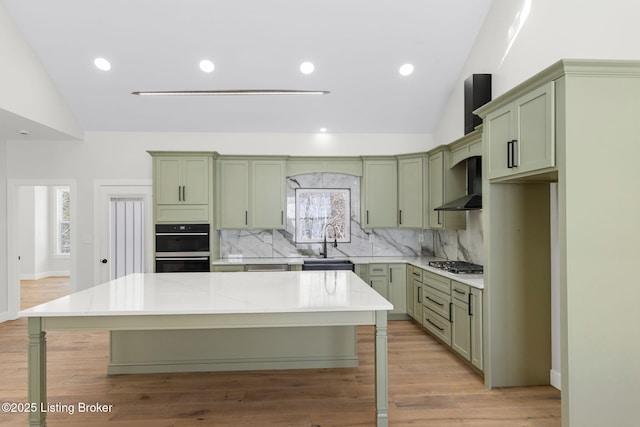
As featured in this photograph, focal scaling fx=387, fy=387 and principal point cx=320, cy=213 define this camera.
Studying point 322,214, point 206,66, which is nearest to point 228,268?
point 322,214

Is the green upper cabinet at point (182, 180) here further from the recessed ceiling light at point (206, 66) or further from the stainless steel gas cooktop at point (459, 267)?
the stainless steel gas cooktop at point (459, 267)

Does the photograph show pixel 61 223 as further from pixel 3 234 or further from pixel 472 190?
pixel 472 190

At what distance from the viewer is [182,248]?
5.20 meters

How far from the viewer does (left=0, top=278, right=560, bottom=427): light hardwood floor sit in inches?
107

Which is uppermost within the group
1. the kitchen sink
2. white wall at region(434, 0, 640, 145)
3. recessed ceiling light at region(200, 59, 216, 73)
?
recessed ceiling light at region(200, 59, 216, 73)

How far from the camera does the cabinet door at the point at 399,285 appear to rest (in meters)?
5.34

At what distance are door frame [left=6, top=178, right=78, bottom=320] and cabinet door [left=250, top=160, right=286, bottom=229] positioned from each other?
2.63 meters

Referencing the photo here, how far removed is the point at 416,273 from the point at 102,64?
15.3ft

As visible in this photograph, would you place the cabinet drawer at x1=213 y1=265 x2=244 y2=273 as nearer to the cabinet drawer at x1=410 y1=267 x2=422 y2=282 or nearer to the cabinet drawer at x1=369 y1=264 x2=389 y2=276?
the cabinet drawer at x1=369 y1=264 x2=389 y2=276

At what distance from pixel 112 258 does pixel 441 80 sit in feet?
17.3

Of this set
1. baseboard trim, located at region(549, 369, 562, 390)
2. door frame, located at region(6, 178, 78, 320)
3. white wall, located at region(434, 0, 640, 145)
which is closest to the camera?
white wall, located at region(434, 0, 640, 145)

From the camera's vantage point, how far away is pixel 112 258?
224 inches

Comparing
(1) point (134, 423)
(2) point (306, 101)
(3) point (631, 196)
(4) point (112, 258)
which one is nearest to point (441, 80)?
(2) point (306, 101)

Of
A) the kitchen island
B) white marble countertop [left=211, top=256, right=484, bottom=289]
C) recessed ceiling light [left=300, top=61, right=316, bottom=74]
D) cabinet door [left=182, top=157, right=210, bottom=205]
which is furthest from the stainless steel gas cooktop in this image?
cabinet door [left=182, top=157, right=210, bottom=205]
